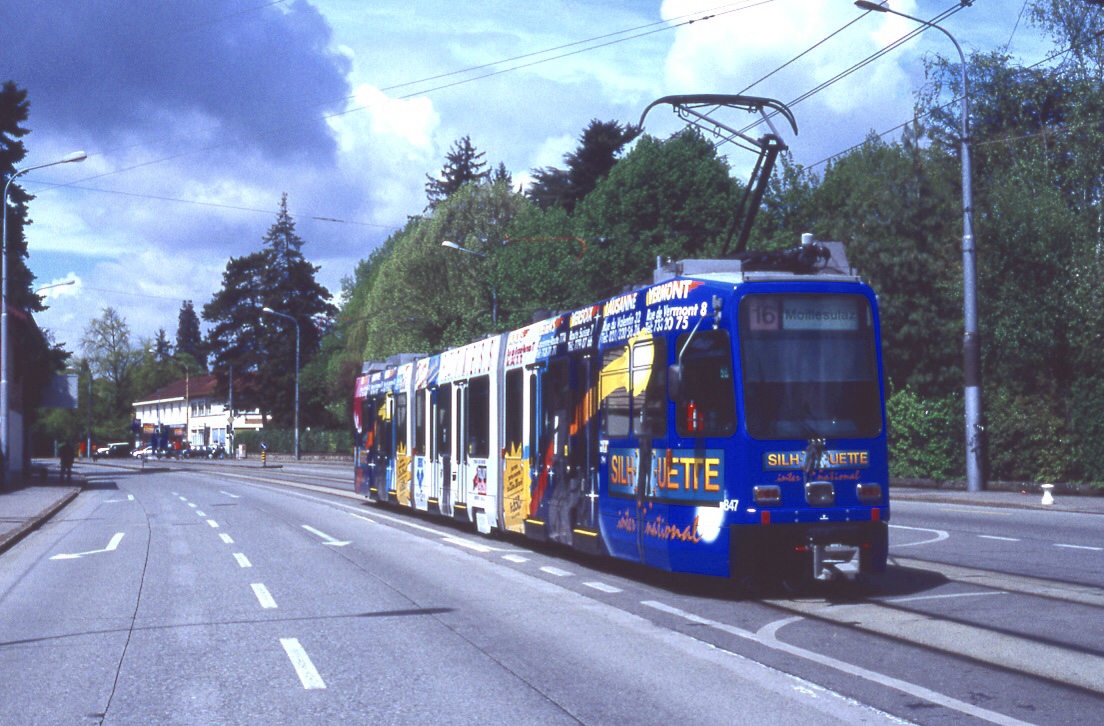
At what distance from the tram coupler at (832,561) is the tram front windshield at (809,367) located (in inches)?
39.8

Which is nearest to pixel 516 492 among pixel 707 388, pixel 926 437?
pixel 707 388

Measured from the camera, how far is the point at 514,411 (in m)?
16.8

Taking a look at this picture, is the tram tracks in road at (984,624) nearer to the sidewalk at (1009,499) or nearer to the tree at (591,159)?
the sidewalk at (1009,499)

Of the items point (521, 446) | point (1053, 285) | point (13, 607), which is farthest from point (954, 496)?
point (13, 607)

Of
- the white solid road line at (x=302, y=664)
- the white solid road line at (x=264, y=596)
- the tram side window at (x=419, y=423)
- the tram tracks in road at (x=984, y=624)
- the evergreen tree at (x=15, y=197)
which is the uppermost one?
the evergreen tree at (x=15, y=197)

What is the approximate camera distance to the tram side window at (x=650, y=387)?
11.6 meters

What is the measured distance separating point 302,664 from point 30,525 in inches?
675

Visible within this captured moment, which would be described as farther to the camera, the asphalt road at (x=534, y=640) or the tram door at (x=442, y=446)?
the tram door at (x=442, y=446)

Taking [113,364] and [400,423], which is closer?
[400,423]

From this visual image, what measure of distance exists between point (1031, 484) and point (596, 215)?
29063 millimetres

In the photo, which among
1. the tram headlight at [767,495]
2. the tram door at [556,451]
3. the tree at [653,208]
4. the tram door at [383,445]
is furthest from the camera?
the tree at [653,208]

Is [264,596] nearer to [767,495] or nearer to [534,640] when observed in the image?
[534,640]

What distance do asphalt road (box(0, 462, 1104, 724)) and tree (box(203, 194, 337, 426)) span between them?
257ft

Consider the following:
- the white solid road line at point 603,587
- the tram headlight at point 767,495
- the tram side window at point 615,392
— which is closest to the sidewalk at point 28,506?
the white solid road line at point 603,587
